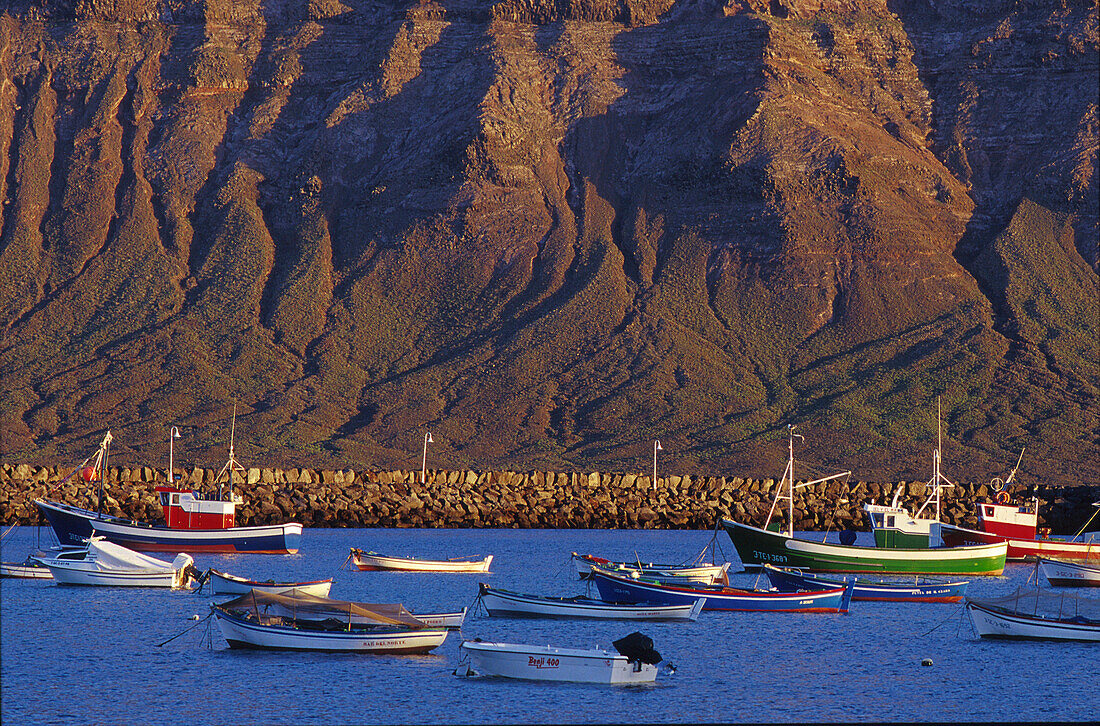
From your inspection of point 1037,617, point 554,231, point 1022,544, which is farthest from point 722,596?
point 554,231

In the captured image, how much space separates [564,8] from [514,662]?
158412mm

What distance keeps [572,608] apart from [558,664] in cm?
1136

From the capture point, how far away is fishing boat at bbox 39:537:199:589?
63.2 metres

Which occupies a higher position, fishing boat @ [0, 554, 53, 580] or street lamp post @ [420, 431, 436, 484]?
street lamp post @ [420, 431, 436, 484]

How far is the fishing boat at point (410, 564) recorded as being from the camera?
2803 inches

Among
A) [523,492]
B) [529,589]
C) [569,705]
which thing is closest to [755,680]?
[569,705]

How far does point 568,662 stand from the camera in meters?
41.6

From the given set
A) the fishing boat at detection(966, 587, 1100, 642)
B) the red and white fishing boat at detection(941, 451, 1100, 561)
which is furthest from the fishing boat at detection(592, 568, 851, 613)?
the red and white fishing boat at detection(941, 451, 1100, 561)

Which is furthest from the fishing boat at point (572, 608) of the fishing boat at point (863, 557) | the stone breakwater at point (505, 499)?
the stone breakwater at point (505, 499)

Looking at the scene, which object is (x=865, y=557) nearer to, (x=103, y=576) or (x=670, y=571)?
(x=670, y=571)

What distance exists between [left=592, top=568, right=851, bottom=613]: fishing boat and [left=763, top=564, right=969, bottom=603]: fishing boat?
6.00ft

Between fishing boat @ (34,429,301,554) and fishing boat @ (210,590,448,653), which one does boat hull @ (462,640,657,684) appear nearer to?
fishing boat @ (210,590,448,653)

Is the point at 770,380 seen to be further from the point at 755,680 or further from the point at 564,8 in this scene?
the point at 755,680

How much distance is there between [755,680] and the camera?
44.4m
